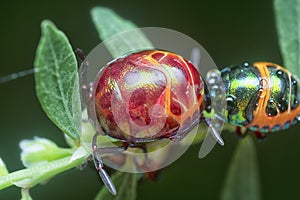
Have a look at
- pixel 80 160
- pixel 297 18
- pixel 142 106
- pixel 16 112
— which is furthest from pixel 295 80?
pixel 16 112

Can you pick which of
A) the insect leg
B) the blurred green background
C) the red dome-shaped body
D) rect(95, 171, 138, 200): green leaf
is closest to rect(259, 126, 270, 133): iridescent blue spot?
the red dome-shaped body

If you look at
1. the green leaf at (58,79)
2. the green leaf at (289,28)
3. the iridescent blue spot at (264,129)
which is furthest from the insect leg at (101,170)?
the green leaf at (289,28)

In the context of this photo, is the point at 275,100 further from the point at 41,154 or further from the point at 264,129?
the point at 41,154

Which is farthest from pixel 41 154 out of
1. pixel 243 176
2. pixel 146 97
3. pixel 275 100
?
pixel 243 176

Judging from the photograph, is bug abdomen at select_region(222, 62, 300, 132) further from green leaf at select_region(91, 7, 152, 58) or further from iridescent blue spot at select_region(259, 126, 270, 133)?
green leaf at select_region(91, 7, 152, 58)

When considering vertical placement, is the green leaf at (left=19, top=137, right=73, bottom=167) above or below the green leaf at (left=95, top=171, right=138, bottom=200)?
above
